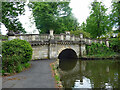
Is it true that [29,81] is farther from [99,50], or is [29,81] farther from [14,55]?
[99,50]

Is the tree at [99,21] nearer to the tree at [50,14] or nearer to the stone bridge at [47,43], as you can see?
the tree at [50,14]

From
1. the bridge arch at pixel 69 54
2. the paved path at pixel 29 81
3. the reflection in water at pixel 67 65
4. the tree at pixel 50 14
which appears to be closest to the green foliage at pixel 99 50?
the bridge arch at pixel 69 54

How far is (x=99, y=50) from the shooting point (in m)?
22.8

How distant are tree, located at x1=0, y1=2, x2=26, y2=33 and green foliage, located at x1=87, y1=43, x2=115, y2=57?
46.3 ft

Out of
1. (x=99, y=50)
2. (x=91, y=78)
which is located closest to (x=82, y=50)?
(x=99, y=50)

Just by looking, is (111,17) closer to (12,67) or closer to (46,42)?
(46,42)

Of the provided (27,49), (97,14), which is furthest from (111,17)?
(27,49)

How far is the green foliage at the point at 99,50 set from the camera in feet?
71.9

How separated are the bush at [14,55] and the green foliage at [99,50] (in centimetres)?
1369

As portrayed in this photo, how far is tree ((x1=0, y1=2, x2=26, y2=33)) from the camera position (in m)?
16.9

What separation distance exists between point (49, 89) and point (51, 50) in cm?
1234

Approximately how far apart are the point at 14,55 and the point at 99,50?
17.6 m

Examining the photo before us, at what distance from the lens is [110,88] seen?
22.8 feet

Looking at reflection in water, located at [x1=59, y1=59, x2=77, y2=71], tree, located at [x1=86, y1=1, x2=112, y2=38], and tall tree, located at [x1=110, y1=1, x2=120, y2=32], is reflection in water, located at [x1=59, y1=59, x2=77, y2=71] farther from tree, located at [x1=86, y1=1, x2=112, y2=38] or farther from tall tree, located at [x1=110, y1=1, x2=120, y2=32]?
tall tree, located at [x1=110, y1=1, x2=120, y2=32]
